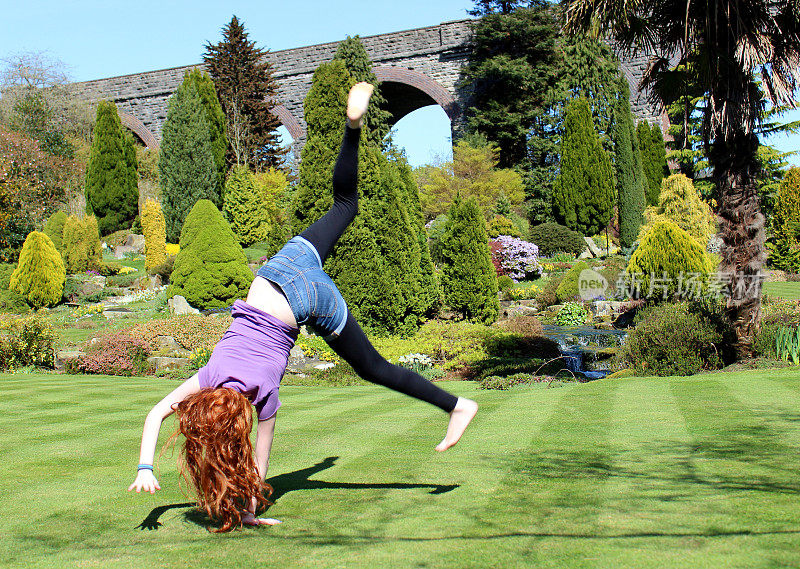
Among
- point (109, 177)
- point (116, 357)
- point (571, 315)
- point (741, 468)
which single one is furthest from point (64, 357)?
point (109, 177)

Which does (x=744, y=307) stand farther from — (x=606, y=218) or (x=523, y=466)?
(x=606, y=218)

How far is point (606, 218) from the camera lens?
88.4 ft

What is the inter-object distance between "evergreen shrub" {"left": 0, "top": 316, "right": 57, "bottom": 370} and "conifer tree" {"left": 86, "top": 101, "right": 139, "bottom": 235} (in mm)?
19409

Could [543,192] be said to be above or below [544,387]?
above

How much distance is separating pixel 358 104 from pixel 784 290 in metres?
18.0

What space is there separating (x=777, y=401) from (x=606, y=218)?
72.1 feet

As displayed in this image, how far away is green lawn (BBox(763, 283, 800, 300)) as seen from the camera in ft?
54.6

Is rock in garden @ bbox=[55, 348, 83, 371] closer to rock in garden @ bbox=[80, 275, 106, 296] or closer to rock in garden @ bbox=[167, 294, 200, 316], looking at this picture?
rock in garden @ bbox=[167, 294, 200, 316]

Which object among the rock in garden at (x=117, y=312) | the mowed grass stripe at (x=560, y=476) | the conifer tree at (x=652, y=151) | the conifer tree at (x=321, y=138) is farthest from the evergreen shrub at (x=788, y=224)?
the rock in garden at (x=117, y=312)

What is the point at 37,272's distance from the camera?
59.7ft

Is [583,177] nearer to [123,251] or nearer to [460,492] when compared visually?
[123,251]

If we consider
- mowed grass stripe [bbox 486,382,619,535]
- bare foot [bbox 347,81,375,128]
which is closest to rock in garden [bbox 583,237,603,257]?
mowed grass stripe [bbox 486,382,619,535]

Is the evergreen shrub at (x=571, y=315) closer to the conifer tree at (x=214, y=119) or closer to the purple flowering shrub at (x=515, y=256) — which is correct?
the purple flowering shrub at (x=515, y=256)

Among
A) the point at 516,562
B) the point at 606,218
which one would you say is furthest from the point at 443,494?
the point at 606,218
